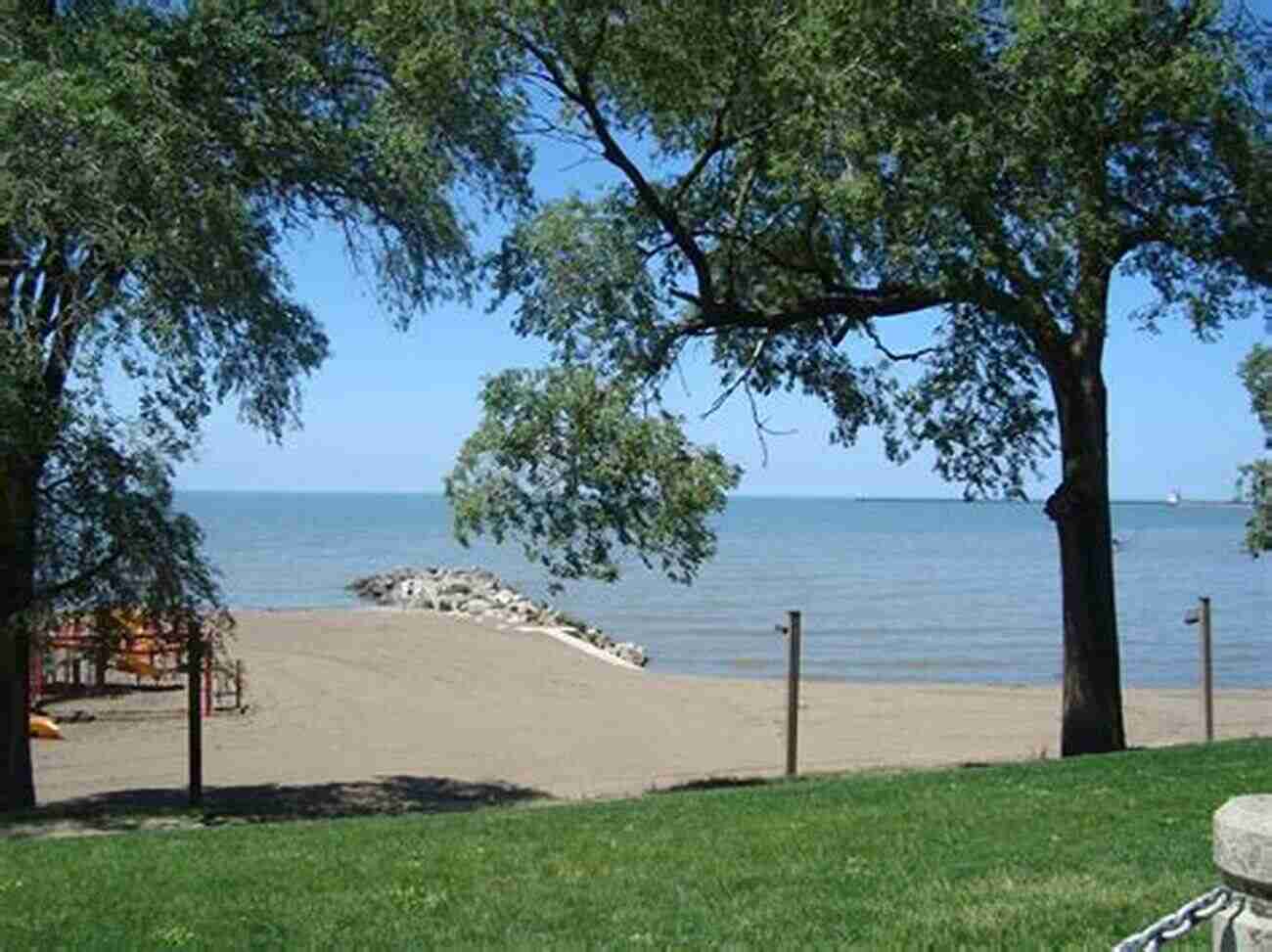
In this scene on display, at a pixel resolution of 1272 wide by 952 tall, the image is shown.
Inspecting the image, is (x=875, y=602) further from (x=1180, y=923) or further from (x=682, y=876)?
(x=1180, y=923)

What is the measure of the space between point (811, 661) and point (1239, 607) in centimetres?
2393

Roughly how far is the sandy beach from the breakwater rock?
21.0 feet

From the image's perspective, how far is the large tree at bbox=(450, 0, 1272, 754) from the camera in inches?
540

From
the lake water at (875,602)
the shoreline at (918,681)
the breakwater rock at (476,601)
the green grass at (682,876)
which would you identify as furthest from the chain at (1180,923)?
the breakwater rock at (476,601)

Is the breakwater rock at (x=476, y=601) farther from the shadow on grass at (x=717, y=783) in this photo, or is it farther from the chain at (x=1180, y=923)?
the chain at (x=1180, y=923)

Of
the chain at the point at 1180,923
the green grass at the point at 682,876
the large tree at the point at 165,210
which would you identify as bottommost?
the green grass at the point at 682,876

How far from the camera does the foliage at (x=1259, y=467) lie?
26297 mm

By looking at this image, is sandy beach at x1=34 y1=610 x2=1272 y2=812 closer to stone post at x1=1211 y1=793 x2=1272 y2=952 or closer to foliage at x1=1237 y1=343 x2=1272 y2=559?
foliage at x1=1237 y1=343 x2=1272 y2=559

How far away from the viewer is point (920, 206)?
13594 mm

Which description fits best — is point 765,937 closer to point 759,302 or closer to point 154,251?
point 154,251

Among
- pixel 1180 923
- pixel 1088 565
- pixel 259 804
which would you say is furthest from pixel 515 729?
pixel 1180 923

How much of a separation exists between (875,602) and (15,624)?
43627mm

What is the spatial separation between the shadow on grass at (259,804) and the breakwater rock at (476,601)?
62.1 feet

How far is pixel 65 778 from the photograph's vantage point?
18.7 metres
